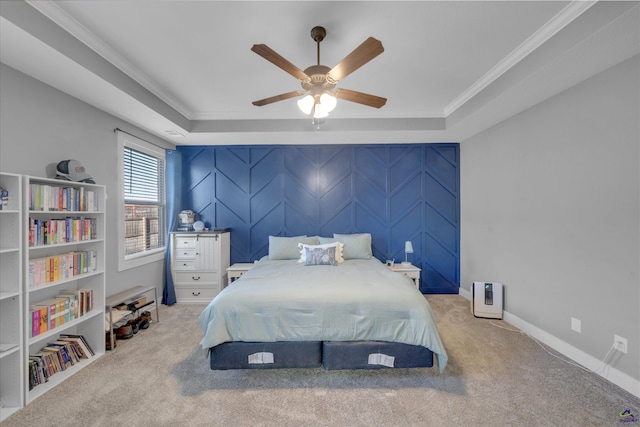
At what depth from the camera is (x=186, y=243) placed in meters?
3.77

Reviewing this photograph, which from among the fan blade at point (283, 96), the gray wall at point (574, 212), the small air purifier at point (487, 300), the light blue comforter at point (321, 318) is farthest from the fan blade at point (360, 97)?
the small air purifier at point (487, 300)

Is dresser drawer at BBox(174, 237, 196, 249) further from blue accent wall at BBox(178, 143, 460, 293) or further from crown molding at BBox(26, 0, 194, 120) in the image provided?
crown molding at BBox(26, 0, 194, 120)

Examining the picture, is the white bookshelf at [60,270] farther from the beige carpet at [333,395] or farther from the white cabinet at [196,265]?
the white cabinet at [196,265]

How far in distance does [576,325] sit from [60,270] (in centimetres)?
434

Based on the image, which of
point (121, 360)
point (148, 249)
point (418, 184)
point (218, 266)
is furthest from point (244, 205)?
point (418, 184)

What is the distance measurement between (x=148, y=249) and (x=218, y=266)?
97cm

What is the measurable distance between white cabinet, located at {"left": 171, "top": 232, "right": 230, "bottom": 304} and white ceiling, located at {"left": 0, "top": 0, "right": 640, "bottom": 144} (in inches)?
62.9

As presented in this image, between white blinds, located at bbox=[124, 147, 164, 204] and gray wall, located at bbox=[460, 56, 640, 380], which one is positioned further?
white blinds, located at bbox=[124, 147, 164, 204]

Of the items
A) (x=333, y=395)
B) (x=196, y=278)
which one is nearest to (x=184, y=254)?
(x=196, y=278)

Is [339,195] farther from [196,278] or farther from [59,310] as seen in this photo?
[59,310]

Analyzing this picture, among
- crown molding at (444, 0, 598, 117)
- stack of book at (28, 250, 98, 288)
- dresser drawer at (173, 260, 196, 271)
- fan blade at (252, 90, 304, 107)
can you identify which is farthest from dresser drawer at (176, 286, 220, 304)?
crown molding at (444, 0, 598, 117)

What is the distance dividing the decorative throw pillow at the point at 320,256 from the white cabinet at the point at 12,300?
7.85 feet

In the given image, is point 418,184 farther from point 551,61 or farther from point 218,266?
point 218,266

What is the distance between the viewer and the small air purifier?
3.13 metres
